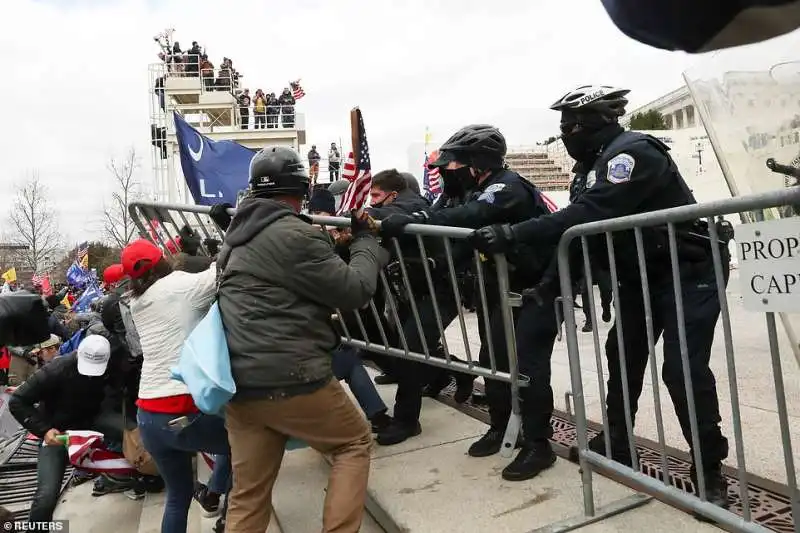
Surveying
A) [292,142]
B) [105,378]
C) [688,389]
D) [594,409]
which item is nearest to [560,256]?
[688,389]

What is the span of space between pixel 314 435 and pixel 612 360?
1.73 m

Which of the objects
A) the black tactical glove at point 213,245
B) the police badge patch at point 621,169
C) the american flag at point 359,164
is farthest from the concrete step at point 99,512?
the police badge patch at point 621,169

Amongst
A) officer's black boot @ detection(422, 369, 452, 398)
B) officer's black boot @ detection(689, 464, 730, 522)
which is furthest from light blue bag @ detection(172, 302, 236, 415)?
officer's black boot @ detection(422, 369, 452, 398)

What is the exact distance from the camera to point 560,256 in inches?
104

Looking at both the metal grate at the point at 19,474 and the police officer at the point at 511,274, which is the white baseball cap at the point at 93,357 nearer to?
the metal grate at the point at 19,474

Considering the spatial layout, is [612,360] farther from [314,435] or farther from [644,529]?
[314,435]

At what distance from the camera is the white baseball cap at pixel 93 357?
4.14m

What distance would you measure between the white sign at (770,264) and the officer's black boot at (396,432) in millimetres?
2569

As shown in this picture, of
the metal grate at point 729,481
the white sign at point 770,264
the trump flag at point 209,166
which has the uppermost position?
the trump flag at point 209,166

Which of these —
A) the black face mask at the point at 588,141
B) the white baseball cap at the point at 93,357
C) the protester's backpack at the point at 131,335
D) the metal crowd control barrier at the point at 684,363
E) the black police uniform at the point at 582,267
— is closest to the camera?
the metal crowd control barrier at the point at 684,363

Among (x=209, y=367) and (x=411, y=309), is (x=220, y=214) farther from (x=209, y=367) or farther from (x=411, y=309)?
(x=209, y=367)

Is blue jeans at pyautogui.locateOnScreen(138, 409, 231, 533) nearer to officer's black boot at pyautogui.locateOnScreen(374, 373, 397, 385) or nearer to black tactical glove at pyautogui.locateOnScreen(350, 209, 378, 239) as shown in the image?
black tactical glove at pyautogui.locateOnScreen(350, 209, 378, 239)

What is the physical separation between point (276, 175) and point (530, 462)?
1.97 metres

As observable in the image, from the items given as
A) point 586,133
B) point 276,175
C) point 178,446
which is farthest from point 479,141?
point 178,446
